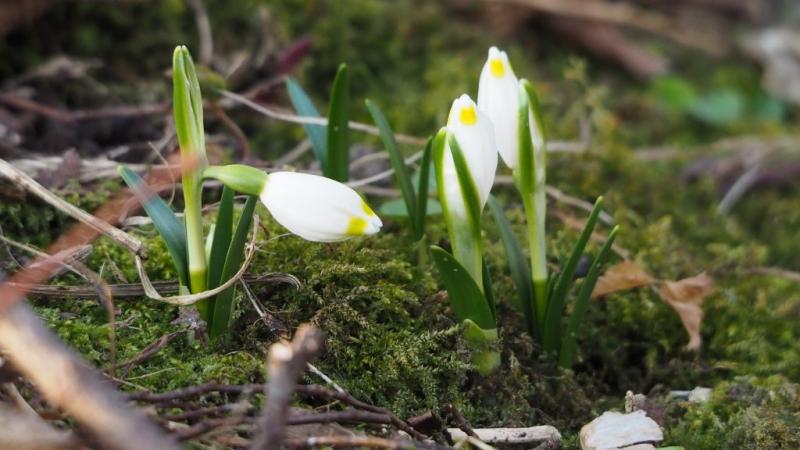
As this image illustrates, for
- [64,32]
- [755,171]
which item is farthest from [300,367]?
[755,171]

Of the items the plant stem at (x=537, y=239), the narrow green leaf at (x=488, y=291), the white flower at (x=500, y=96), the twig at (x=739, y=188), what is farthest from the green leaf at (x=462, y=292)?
the twig at (x=739, y=188)

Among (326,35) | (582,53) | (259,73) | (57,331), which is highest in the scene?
(582,53)

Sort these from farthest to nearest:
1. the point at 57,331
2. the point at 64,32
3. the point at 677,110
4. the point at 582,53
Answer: the point at 582,53, the point at 677,110, the point at 64,32, the point at 57,331

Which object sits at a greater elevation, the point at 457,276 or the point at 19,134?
the point at 19,134

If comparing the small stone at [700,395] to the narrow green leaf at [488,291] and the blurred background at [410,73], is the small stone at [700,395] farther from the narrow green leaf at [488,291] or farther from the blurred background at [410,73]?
the blurred background at [410,73]

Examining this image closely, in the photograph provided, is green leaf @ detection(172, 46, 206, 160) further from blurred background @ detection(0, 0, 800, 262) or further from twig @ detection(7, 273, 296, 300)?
blurred background @ detection(0, 0, 800, 262)

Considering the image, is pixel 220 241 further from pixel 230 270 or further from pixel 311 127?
pixel 311 127

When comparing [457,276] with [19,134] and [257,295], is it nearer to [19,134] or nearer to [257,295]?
[257,295]

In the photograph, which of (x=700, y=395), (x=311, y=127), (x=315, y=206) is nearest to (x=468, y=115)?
(x=315, y=206)
